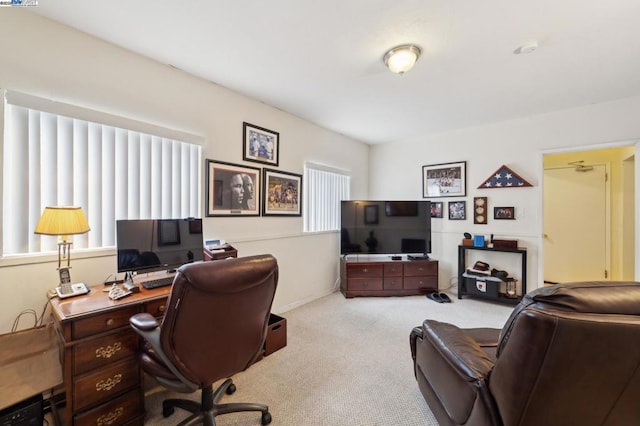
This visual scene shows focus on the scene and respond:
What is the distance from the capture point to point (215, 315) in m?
1.27

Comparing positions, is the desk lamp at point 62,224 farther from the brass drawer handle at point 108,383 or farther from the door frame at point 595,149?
the door frame at point 595,149

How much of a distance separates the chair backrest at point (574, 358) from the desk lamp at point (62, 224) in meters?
2.28

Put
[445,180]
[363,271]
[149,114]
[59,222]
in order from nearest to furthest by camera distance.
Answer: [59,222] < [149,114] < [363,271] < [445,180]

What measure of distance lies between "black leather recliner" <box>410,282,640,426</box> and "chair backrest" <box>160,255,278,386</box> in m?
1.07

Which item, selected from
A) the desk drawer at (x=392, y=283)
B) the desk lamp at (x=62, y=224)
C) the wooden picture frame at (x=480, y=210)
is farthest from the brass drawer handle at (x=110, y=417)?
the wooden picture frame at (x=480, y=210)

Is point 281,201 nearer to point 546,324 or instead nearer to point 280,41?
point 280,41

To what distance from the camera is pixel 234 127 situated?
2.82m

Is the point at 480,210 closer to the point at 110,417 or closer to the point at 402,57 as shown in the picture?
the point at 402,57

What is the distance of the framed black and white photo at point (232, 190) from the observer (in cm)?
264

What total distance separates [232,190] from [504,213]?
3.70 metres

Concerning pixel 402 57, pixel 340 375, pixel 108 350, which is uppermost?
pixel 402 57

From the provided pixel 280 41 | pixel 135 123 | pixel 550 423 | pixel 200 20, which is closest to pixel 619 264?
pixel 550 423

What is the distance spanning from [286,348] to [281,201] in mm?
1691

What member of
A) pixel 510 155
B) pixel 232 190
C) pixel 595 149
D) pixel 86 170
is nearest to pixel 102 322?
pixel 86 170
